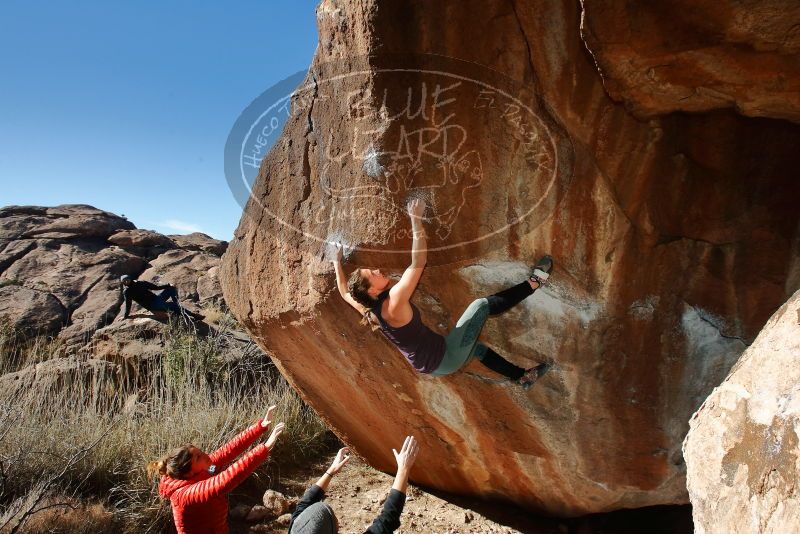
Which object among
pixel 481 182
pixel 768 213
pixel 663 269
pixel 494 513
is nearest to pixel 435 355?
pixel 481 182

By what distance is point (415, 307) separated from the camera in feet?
9.49

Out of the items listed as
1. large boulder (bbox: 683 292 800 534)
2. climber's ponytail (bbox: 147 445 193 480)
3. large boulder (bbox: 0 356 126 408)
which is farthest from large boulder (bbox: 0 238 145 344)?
large boulder (bbox: 683 292 800 534)

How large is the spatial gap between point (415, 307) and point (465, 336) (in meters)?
0.29

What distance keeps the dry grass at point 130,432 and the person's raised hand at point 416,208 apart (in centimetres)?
295

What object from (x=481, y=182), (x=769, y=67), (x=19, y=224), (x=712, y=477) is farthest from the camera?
(x=19, y=224)

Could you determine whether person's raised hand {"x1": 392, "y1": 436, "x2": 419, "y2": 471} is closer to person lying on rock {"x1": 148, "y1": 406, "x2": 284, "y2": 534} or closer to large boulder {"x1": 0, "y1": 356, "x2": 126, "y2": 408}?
person lying on rock {"x1": 148, "y1": 406, "x2": 284, "y2": 534}

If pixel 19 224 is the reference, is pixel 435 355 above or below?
below

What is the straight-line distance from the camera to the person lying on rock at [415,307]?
8.74 ft

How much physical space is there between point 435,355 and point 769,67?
74.8 inches

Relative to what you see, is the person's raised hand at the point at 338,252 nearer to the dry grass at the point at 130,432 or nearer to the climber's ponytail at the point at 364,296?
the climber's ponytail at the point at 364,296

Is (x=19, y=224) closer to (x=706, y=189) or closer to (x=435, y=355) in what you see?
(x=435, y=355)

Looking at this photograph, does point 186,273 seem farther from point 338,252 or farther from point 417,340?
point 417,340

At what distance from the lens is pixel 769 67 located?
89.9 inches

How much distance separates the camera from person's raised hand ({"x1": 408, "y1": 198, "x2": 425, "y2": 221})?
2662 millimetres
